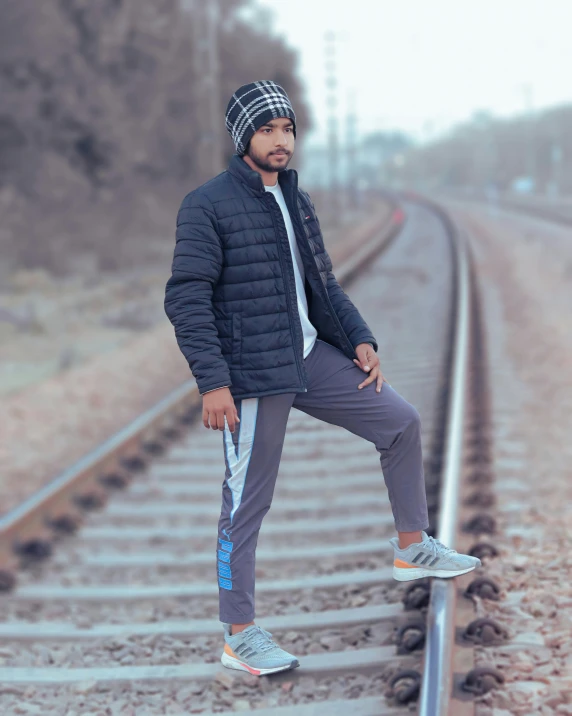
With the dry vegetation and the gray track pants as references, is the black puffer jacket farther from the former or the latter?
the dry vegetation

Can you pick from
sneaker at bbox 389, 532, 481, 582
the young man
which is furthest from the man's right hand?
sneaker at bbox 389, 532, 481, 582

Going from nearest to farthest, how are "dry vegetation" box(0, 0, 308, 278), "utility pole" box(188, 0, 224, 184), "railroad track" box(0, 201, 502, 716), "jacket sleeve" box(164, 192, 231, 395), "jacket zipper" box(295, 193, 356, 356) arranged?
"jacket sleeve" box(164, 192, 231, 395) < "jacket zipper" box(295, 193, 356, 356) < "railroad track" box(0, 201, 502, 716) < "utility pole" box(188, 0, 224, 184) < "dry vegetation" box(0, 0, 308, 278)

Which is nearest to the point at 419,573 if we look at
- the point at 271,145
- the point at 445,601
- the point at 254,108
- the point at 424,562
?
the point at 424,562

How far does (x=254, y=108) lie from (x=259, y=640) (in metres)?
1.78

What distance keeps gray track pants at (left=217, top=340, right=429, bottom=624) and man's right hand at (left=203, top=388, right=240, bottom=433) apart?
0.45ft

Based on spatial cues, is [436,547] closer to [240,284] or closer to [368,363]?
[368,363]

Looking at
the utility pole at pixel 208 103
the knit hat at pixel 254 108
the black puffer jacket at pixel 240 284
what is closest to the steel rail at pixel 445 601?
the black puffer jacket at pixel 240 284

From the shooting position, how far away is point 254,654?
3354mm

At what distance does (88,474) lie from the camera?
5883 millimetres

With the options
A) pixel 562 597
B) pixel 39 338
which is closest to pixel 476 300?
pixel 39 338

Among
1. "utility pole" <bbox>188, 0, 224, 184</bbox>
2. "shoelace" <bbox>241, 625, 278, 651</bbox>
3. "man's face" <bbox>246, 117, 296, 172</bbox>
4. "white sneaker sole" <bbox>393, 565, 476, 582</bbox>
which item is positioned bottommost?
"shoelace" <bbox>241, 625, 278, 651</bbox>

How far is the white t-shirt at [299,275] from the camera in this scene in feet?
10.4

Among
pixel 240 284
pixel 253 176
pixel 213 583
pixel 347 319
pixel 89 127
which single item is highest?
pixel 89 127

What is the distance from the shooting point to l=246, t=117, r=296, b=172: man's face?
3062mm
